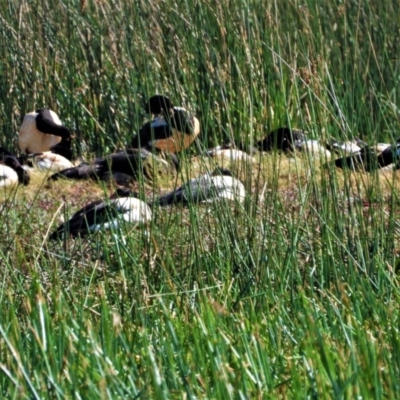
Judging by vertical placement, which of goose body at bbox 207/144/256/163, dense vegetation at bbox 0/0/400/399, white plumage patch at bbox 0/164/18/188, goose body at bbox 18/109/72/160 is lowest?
dense vegetation at bbox 0/0/400/399

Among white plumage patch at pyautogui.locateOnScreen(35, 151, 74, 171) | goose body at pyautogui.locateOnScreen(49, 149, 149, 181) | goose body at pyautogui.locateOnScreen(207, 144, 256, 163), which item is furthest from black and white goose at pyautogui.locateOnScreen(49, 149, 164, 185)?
goose body at pyautogui.locateOnScreen(207, 144, 256, 163)

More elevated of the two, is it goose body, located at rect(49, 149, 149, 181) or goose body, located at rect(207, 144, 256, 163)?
goose body, located at rect(207, 144, 256, 163)

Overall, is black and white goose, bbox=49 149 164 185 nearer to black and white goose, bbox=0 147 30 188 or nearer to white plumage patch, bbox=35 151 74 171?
black and white goose, bbox=0 147 30 188

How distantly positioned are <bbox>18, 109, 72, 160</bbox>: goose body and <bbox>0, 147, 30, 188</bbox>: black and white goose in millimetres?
293

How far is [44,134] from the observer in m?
6.71

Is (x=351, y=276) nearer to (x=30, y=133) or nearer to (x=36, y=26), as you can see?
(x=30, y=133)

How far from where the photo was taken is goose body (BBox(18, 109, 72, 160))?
6.81 m

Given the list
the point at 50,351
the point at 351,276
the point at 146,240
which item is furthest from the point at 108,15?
the point at 50,351

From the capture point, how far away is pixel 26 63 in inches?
293

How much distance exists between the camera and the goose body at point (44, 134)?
6809mm

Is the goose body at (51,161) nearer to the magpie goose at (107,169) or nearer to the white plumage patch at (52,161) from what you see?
the white plumage patch at (52,161)

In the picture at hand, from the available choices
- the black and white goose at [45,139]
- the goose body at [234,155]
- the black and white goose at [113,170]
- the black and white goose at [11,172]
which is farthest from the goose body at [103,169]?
the goose body at [234,155]

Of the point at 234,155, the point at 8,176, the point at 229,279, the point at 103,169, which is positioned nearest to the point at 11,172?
the point at 8,176

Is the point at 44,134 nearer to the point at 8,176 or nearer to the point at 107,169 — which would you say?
the point at 8,176
